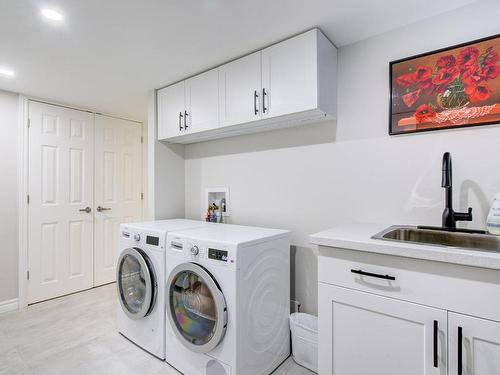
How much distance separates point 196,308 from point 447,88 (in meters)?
2.02

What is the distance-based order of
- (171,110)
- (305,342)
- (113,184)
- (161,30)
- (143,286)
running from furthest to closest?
(113,184), (171,110), (143,286), (305,342), (161,30)

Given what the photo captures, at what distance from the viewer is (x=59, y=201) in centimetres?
Answer: 306

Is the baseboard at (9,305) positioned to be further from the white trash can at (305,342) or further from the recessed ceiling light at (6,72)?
the white trash can at (305,342)

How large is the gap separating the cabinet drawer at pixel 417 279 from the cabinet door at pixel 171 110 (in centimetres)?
181

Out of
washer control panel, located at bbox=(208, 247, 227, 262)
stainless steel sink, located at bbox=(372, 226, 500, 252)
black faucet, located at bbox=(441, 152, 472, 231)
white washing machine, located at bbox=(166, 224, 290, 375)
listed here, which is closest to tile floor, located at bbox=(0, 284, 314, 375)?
white washing machine, located at bbox=(166, 224, 290, 375)

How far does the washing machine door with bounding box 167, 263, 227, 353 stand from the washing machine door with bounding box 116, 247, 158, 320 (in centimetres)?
22

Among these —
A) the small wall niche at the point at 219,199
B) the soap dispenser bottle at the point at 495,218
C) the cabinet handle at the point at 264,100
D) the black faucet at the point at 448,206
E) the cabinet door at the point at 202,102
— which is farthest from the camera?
the small wall niche at the point at 219,199

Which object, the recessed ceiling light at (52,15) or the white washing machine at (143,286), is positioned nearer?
the recessed ceiling light at (52,15)

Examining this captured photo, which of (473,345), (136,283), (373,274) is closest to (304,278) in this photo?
(373,274)

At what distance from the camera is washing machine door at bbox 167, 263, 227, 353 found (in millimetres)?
1568

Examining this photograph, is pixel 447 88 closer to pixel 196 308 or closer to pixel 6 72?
pixel 196 308

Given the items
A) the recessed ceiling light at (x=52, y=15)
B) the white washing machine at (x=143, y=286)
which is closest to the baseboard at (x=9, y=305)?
the white washing machine at (x=143, y=286)

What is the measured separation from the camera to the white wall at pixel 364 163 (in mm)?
1523

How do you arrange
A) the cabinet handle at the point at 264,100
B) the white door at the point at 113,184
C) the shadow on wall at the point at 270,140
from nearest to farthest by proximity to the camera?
the cabinet handle at the point at 264,100, the shadow on wall at the point at 270,140, the white door at the point at 113,184
